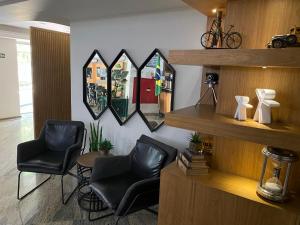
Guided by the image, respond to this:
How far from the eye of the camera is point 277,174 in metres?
1.36

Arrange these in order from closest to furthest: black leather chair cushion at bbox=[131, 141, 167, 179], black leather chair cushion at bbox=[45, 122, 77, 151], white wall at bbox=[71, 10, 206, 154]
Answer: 1. black leather chair cushion at bbox=[131, 141, 167, 179]
2. white wall at bbox=[71, 10, 206, 154]
3. black leather chair cushion at bbox=[45, 122, 77, 151]

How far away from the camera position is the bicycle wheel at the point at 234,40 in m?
1.47

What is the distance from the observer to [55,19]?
3.29 m

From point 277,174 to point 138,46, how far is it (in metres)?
2.02

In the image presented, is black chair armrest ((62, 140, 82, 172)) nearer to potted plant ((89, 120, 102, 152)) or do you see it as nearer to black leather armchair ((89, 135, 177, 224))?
potted plant ((89, 120, 102, 152))

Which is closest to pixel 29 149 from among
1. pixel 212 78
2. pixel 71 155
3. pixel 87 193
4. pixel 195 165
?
pixel 71 155

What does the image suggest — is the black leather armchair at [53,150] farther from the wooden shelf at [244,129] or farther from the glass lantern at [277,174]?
the glass lantern at [277,174]

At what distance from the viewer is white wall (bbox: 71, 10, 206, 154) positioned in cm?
239

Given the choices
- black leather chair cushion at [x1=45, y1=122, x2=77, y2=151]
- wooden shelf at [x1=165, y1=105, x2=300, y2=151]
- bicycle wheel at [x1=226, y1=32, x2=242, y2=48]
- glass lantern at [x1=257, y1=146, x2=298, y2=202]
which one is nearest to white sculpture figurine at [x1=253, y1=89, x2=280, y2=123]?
wooden shelf at [x1=165, y1=105, x2=300, y2=151]

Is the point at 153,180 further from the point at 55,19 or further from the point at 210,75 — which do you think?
the point at 55,19

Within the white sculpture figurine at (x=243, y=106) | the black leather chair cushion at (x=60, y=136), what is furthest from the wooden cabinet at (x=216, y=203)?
the black leather chair cushion at (x=60, y=136)

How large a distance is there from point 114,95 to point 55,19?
1.45 meters

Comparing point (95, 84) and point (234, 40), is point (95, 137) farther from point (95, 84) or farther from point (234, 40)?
point (234, 40)

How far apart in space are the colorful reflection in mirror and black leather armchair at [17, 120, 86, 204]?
0.55 metres
